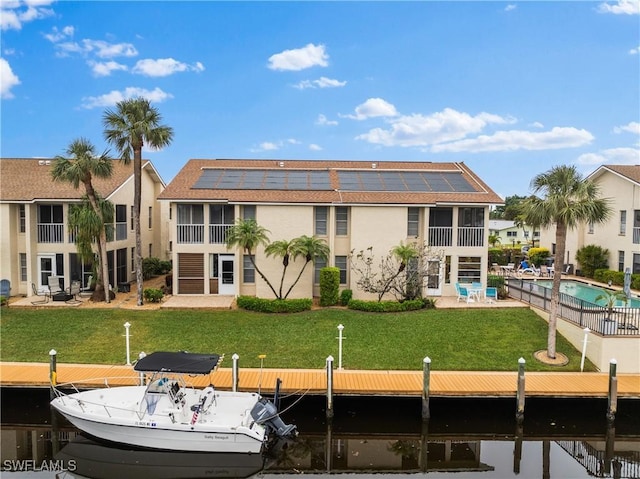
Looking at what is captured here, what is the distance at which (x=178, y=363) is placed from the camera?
12250mm

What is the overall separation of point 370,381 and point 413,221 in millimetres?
11570

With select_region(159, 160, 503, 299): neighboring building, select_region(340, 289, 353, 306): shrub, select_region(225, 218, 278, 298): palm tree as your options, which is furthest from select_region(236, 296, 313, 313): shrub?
select_region(159, 160, 503, 299): neighboring building

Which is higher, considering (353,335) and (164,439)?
(353,335)

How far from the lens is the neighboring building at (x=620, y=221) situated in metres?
27.6

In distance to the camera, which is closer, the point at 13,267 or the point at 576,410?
the point at 576,410

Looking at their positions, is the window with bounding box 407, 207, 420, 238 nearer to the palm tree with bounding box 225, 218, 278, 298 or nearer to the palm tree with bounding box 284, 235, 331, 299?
the palm tree with bounding box 284, 235, 331, 299

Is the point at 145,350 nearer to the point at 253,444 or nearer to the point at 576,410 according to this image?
the point at 253,444

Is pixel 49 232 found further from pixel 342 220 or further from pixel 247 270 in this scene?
pixel 342 220

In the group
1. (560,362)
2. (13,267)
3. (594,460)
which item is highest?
(13,267)

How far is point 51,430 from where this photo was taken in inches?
531

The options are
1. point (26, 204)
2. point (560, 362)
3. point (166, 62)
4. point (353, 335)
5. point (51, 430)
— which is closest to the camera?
point (51, 430)

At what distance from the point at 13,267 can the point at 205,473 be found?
60.5ft

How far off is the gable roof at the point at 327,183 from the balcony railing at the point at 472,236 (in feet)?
4.73

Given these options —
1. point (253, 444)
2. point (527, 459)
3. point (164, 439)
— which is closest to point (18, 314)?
point (164, 439)
